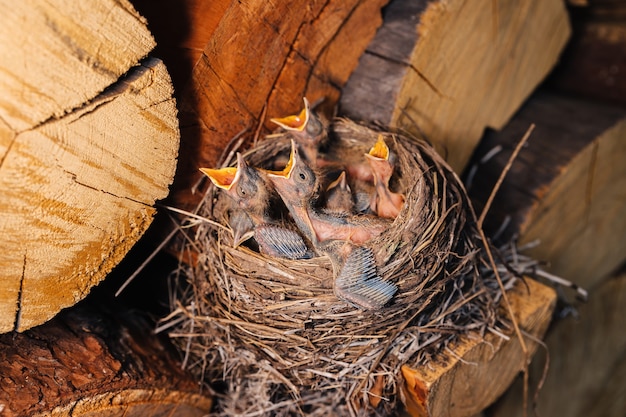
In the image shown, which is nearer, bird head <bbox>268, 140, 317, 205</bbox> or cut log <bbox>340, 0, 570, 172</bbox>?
bird head <bbox>268, 140, 317, 205</bbox>

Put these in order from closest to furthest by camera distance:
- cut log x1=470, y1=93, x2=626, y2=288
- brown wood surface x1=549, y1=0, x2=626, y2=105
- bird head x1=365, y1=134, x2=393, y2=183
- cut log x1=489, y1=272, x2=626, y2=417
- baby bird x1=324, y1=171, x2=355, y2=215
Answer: bird head x1=365, y1=134, x2=393, y2=183 → baby bird x1=324, y1=171, x2=355, y2=215 → cut log x1=470, y1=93, x2=626, y2=288 → cut log x1=489, y1=272, x2=626, y2=417 → brown wood surface x1=549, y1=0, x2=626, y2=105

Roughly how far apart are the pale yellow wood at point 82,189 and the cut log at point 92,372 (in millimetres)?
116

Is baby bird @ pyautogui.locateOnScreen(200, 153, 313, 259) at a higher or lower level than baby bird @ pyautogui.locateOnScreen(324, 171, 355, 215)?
lower

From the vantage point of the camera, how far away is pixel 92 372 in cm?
129

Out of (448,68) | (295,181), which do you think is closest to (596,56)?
(448,68)

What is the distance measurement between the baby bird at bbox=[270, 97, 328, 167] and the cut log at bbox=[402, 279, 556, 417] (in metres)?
0.66

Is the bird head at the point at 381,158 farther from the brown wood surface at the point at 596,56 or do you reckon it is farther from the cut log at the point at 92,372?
the brown wood surface at the point at 596,56

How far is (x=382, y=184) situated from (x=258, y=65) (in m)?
0.46

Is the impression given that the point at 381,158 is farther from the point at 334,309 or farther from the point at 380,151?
the point at 334,309

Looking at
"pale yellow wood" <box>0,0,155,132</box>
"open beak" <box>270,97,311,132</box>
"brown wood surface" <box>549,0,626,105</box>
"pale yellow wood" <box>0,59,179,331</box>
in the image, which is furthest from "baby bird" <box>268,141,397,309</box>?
"brown wood surface" <box>549,0,626,105</box>

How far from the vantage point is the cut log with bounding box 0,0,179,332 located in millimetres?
952

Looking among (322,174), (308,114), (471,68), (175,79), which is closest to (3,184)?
(175,79)

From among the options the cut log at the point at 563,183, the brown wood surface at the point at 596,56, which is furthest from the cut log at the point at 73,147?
the brown wood surface at the point at 596,56

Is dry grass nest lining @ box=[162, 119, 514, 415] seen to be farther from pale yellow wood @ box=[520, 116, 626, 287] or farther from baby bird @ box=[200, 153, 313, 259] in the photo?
pale yellow wood @ box=[520, 116, 626, 287]
